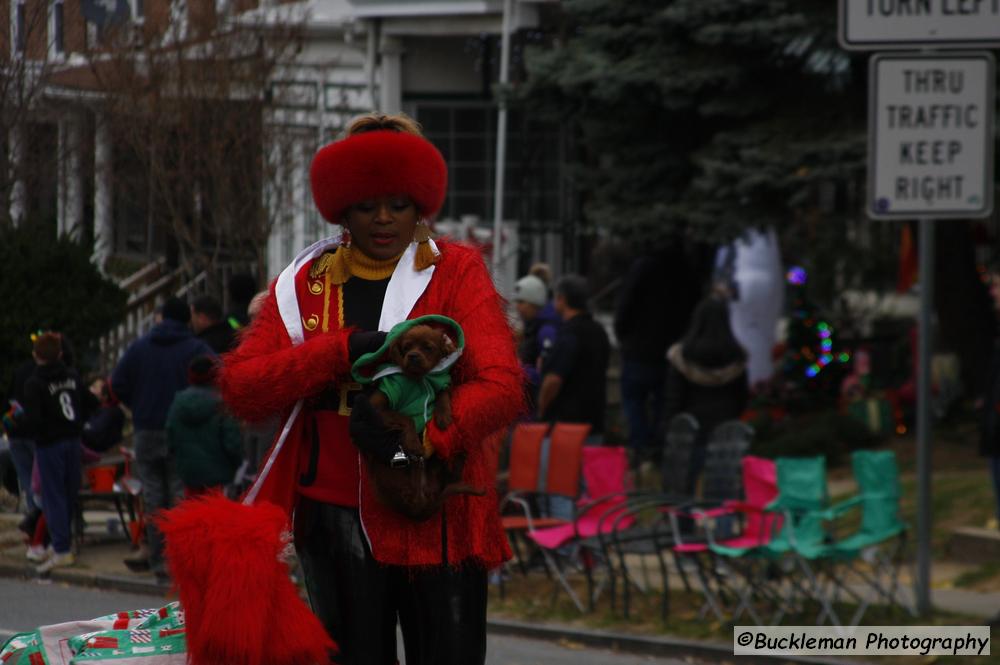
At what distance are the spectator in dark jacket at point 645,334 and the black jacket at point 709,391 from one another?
7.68ft

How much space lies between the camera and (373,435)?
421 centimetres

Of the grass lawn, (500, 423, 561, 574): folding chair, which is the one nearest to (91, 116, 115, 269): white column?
(500, 423, 561, 574): folding chair

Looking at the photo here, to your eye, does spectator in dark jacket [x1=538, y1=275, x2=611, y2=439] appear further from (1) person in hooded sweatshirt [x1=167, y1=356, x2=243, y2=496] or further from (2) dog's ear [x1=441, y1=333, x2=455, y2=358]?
(2) dog's ear [x1=441, y1=333, x2=455, y2=358]

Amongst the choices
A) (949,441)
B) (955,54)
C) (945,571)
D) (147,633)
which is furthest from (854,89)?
(147,633)

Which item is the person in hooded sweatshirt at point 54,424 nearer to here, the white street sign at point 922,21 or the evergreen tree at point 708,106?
the evergreen tree at point 708,106

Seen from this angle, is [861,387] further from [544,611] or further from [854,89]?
[544,611]

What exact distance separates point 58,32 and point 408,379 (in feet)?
39.0

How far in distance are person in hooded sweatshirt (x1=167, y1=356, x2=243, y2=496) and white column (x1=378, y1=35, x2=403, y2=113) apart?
1058 cm

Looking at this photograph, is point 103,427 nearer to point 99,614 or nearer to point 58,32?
point 99,614

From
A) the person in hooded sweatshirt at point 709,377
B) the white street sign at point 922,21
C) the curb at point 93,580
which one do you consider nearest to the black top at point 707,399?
the person in hooded sweatshirt at point 709,377

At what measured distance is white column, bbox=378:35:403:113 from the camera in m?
21.3

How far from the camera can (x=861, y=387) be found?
1794 centimetres

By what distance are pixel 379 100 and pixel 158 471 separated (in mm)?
10261

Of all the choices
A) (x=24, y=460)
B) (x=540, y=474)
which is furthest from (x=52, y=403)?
(x=540, y=474)
